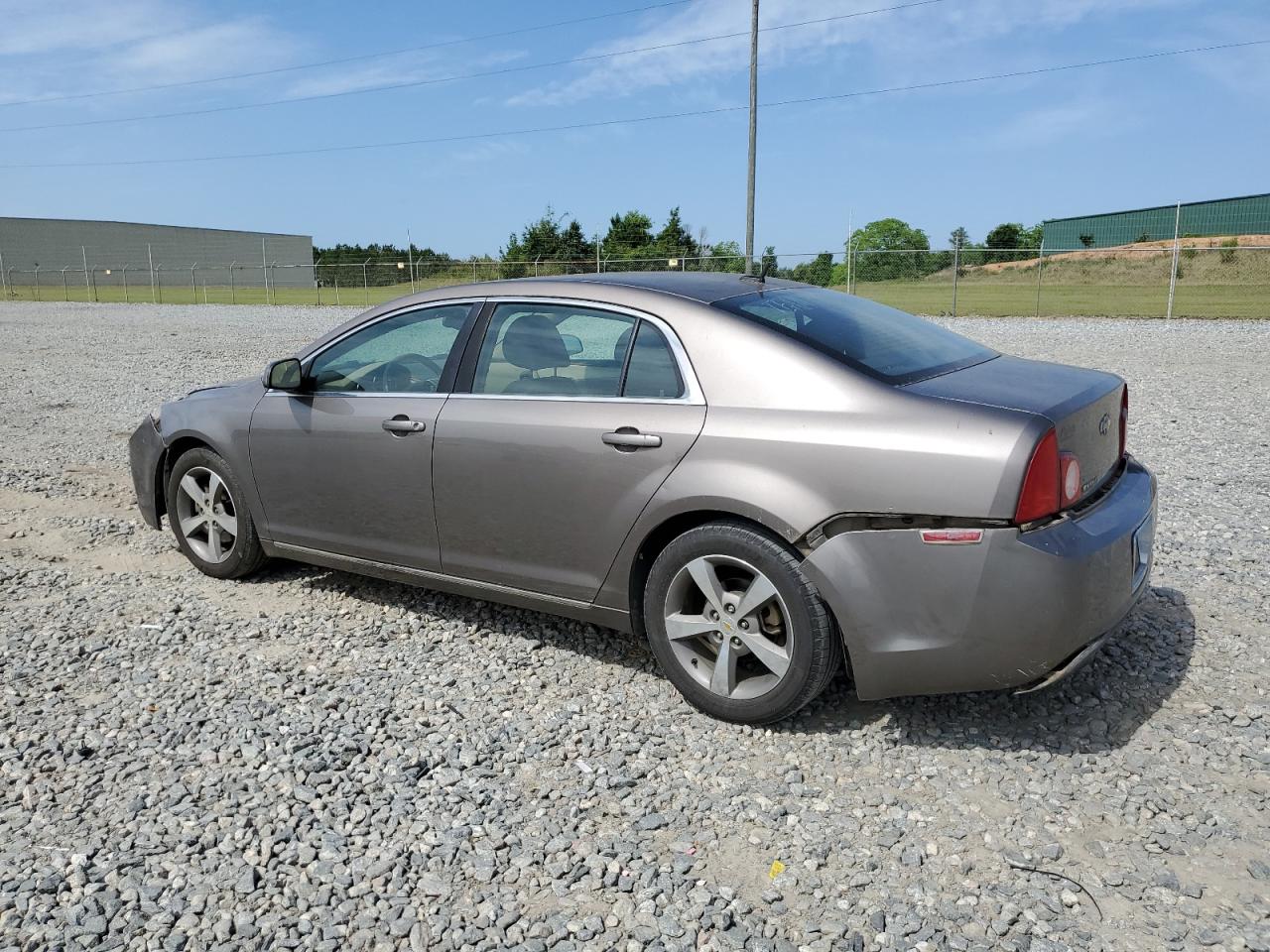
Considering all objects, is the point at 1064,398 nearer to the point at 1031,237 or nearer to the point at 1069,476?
the point at 1069,476

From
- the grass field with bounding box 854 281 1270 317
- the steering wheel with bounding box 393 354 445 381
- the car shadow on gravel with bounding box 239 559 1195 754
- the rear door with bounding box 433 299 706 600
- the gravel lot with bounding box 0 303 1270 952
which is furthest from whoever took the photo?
the grass field with bounding box 854 281 1270 317

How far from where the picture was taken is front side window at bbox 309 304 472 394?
171 inches

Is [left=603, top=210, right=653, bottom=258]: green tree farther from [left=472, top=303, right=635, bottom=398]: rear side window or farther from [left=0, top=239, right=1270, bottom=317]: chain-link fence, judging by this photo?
[left=472, top=303, right=635, bottom=398]: rear side window

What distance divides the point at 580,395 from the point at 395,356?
114 centimetres

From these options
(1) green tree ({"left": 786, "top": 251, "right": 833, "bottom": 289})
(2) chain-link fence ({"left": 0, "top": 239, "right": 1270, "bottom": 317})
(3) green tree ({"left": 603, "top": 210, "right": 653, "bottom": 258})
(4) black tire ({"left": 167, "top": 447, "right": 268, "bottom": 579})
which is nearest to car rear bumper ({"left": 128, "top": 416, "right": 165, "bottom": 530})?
(4) black tire ({"left": 167, "top": 447, "right": 268, "bottom": 579})

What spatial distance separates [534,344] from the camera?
409 centimetres

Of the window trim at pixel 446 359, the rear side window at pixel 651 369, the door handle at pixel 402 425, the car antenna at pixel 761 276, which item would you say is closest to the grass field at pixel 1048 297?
the window trim at pixel 446 359

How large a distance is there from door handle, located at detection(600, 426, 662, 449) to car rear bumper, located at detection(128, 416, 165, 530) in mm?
2890

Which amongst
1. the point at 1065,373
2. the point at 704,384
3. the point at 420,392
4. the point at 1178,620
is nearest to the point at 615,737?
the point at 704,384

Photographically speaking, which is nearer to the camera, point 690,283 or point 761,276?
point 690,283

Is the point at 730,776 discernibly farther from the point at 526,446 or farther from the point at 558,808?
the point at 526,446

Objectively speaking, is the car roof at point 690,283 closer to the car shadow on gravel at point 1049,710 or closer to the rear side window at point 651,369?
the rear side window at point 651,369

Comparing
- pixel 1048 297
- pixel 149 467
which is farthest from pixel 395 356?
pixel 1048 297

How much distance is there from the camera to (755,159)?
2677cm
